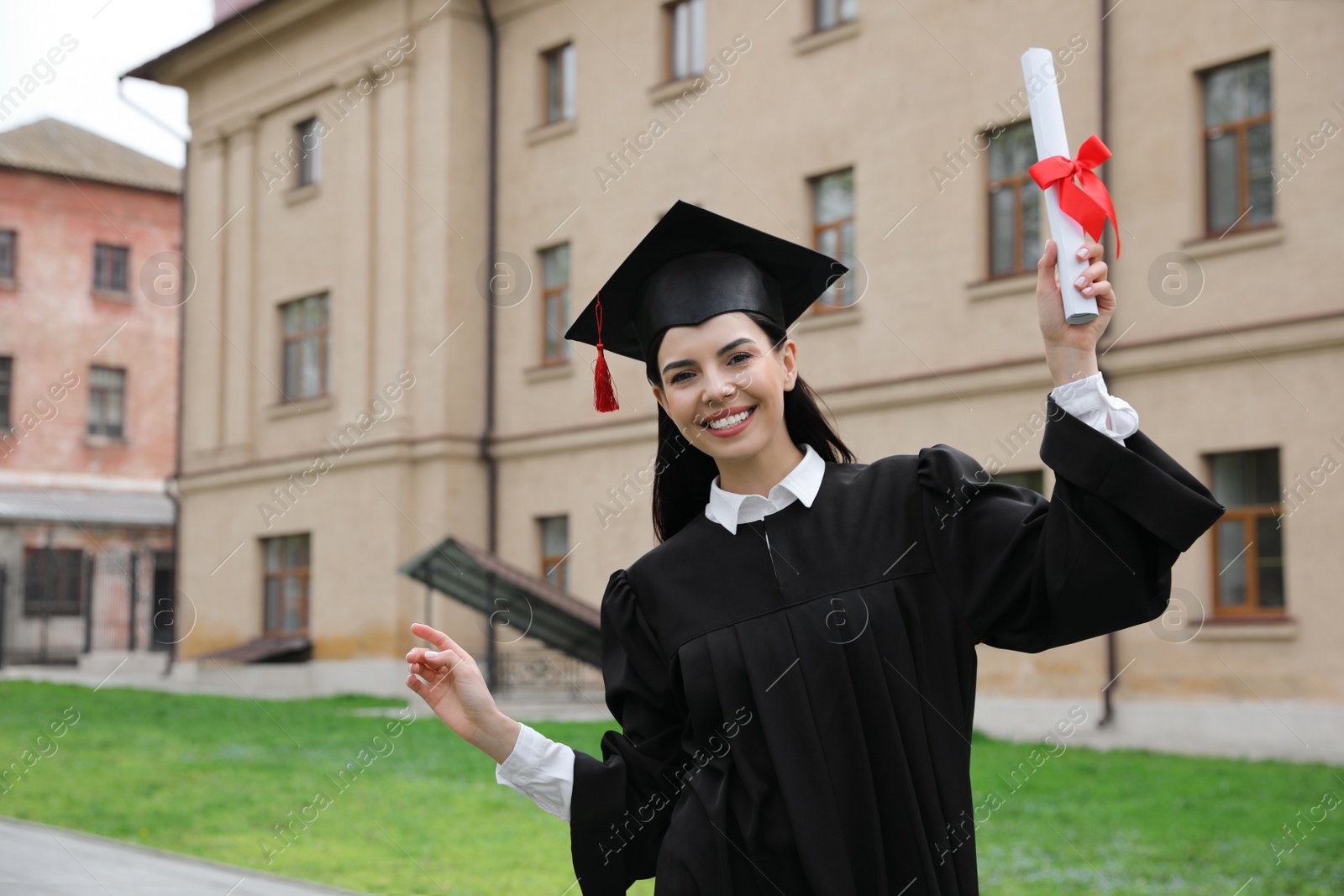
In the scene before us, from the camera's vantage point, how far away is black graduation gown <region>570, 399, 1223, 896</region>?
8.02 ft

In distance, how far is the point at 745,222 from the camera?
20.3 metres

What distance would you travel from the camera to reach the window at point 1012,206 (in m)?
16.3

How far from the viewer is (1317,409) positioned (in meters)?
13.6

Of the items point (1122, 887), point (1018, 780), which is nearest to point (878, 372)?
point (1018, 780)

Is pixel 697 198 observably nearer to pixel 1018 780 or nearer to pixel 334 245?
pixel 334 245

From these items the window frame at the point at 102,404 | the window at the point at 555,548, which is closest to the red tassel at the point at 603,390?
the window at the point at 555,548

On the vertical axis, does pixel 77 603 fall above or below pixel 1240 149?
below

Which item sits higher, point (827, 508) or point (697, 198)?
point (697, 198)

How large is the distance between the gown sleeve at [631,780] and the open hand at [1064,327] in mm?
1105

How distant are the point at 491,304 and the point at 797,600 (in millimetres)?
20545

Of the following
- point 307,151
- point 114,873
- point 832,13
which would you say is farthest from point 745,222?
point 114,873

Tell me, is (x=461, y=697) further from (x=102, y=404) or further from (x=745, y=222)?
(x=102, y=404)

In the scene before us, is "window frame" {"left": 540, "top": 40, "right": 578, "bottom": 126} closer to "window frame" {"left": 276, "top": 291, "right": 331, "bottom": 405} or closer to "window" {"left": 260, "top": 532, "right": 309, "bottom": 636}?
"window frame" {"left": 276, "top": 291, "right": 331, "bottom": 405}

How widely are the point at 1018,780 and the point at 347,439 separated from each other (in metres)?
15.2
